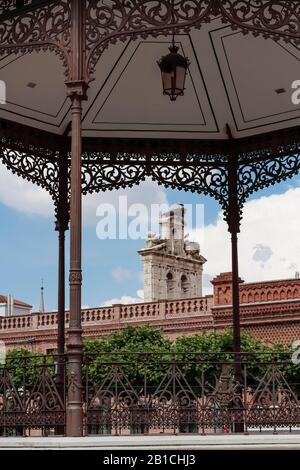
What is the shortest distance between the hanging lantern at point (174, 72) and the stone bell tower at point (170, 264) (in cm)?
3444

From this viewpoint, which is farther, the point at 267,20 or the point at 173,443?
the point at 267,20

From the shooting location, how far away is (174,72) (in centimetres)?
1004

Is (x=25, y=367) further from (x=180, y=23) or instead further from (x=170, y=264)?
(x=170, y=264)

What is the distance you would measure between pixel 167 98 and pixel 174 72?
1.51 metres

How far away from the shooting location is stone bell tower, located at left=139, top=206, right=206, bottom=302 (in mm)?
46375

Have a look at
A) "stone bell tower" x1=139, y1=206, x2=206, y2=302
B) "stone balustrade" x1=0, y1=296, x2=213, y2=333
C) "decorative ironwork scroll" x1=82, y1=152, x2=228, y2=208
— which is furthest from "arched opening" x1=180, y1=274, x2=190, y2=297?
"decorative ironwork scroll" x1=82, y1=152, x2=228, y2=208

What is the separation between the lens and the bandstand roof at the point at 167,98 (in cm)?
1051

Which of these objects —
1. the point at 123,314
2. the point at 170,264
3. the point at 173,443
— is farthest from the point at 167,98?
the point at 170,264

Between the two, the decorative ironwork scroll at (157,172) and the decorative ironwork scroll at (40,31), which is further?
the decorative ironwork scroll at (157,172)

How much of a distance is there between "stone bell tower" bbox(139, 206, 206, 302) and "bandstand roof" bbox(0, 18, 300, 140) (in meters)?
32.6

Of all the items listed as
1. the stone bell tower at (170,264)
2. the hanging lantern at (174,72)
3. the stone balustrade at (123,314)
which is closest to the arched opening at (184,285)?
the stone bell tower at (170,264)

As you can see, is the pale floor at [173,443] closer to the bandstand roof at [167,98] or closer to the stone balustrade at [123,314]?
the bandstand roof at [167,98]

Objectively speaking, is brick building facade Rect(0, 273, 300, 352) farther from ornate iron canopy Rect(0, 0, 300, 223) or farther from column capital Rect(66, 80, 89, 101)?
column capital Rect(66, 80, 89, 101)

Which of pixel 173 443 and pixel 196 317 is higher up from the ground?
pixel 196 317
